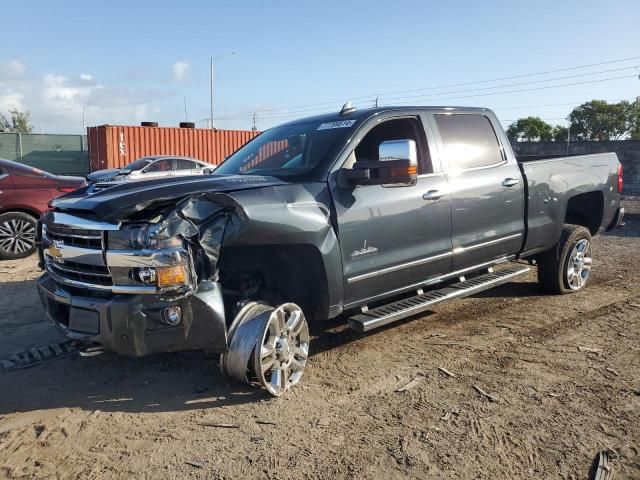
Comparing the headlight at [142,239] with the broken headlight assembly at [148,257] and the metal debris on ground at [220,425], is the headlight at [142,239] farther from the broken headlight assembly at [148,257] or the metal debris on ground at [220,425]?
the metal debris on ground at [220,425]

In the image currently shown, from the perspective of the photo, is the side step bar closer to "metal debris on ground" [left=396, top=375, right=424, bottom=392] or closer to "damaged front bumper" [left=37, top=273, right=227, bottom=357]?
"metal debris on ground" [left=396, top=375, right=424, bottom=392]

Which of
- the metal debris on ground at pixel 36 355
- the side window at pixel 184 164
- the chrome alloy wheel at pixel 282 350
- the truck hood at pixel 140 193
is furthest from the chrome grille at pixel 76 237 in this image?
the side window at pixel 184 164

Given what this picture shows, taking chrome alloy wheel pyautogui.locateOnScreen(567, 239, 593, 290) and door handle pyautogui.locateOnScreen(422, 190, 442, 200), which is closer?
door handle pyautogui.locateOnScreen(422, 190, 442, 200)

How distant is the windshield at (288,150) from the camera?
14.5 ft

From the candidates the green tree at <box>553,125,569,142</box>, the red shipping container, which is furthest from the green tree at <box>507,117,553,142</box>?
the red shipping container

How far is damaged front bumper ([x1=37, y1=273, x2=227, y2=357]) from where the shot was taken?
131 inches

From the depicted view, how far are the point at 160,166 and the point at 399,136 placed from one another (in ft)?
45.0

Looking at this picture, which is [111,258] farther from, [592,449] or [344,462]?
[592,449]

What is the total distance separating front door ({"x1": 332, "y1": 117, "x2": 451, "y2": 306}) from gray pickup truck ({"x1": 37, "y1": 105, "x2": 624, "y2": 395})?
12 mm

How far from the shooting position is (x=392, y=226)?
172 inches

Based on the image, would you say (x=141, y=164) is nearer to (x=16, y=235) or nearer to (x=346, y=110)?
(x=16, y=235)

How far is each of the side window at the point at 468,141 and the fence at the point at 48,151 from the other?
25771 mm

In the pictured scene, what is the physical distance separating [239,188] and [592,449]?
2.61 metres

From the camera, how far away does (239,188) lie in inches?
146
